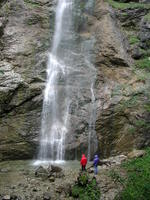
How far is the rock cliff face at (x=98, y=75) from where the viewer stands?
54.4 ft

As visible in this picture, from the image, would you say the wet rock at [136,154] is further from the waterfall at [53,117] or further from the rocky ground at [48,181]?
the waterfall at [53,117]

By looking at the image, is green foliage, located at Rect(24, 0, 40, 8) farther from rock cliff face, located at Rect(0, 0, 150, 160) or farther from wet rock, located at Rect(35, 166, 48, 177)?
wet rock, located at Rect(35, 166, 48, 177)

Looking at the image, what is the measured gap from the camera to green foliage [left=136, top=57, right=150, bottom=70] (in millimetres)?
19688

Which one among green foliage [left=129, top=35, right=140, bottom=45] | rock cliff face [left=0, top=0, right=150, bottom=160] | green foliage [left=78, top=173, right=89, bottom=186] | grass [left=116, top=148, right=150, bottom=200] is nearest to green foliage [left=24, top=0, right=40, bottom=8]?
rock cliff face [left=0, top=0, right=150, bottom=160]

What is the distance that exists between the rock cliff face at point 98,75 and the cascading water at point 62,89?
44 centimetres

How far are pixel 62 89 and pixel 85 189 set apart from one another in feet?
25.7

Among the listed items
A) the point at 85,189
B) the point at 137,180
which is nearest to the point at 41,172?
the point at 85,189

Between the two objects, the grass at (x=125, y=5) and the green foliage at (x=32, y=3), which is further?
the grass at (x=125, y=5)

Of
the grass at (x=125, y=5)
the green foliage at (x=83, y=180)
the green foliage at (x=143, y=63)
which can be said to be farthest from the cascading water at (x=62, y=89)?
the grass at (x=125, y=5)

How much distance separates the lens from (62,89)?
18.4 m

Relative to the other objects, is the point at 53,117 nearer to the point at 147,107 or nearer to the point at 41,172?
the point at 41,172

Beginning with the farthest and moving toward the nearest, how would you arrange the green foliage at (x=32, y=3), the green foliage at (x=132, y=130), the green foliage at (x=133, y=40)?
the green foliage at (x=32, y=3) → the green foliage at (x=133, y=40) → the green foliage at (x=132, y=130)

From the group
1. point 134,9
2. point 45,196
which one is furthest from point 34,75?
point 134,9

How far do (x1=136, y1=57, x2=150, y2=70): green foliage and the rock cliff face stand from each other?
0.15m
